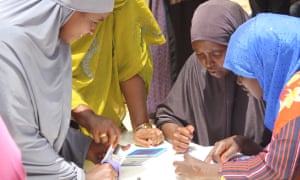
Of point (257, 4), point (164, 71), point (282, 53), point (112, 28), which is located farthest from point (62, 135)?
point (257, 4)

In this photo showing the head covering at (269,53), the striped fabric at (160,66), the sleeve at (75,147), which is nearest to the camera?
the head covering at (269,53)

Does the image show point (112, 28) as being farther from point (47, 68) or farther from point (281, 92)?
point (281, 92)

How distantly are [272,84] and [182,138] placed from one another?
1.34 ft

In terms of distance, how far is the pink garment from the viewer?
0.77m

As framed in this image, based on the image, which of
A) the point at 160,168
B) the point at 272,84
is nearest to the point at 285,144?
the point at 272,84

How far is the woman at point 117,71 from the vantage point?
165 centimetres

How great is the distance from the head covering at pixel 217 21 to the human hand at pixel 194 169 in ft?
1.39

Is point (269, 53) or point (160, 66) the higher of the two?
point (269, 53)

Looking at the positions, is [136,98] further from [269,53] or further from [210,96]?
[269,53]

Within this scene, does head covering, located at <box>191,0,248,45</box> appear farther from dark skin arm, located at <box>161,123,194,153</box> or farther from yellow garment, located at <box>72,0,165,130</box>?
dark skin arm, located at <box>161,123,194,153</box>

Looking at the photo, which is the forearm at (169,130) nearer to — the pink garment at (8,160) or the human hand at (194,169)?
the human hand at (194,169)

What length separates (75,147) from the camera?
152 centimetres

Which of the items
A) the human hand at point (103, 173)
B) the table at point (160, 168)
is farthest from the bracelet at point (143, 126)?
the human hand at point (103, 173)

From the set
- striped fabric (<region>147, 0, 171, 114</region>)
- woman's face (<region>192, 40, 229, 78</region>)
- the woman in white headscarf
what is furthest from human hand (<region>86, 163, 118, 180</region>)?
striped fabric (<region>147, 0, 171, 114</region>)
